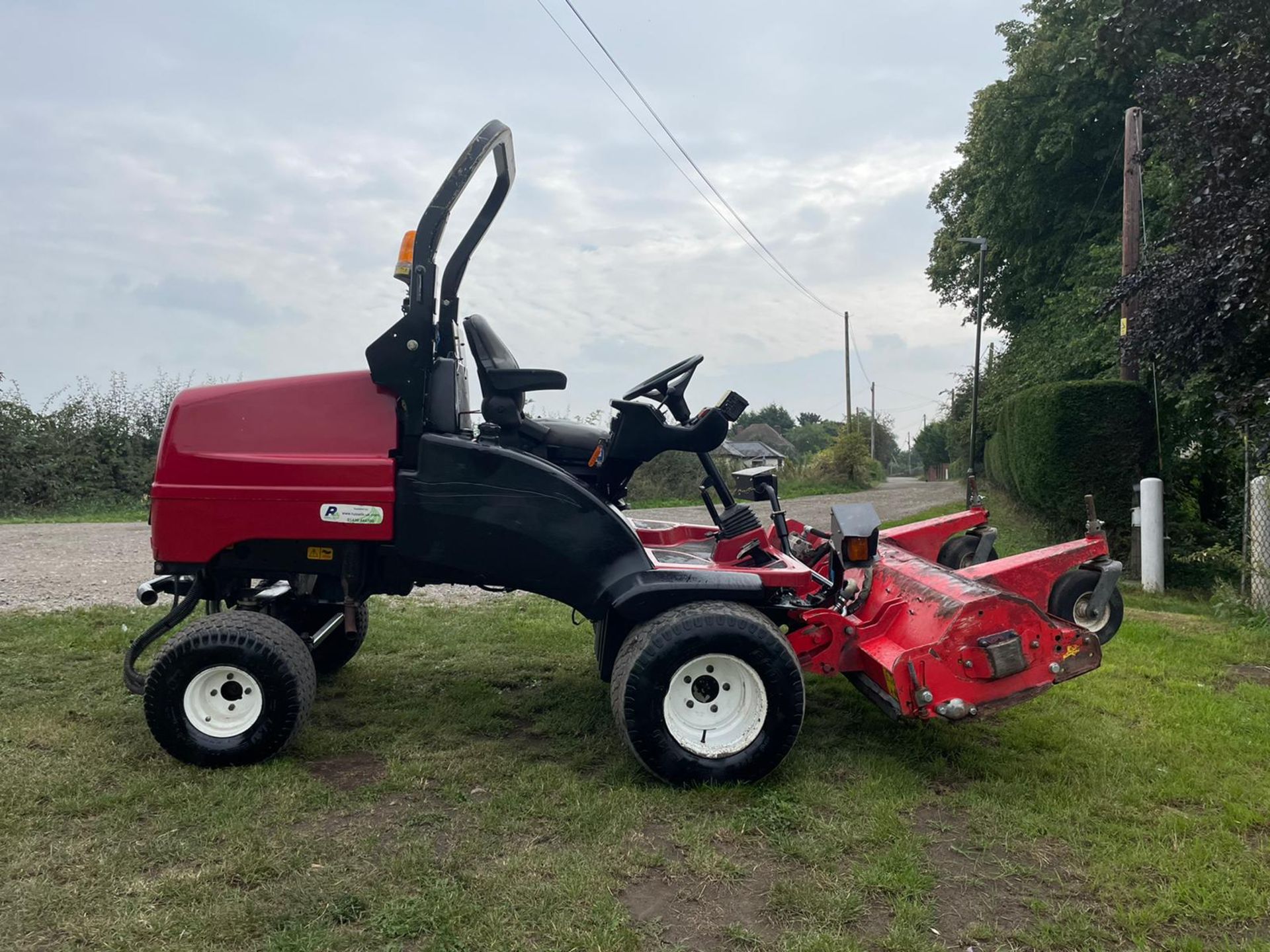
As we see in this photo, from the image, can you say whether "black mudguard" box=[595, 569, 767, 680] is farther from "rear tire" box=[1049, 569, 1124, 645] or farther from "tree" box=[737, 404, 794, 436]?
"tree" box=[737, 404, 794, 436]

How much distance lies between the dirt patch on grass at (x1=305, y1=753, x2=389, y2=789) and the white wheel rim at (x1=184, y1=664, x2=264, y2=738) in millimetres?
334

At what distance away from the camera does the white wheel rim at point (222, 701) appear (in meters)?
3.68

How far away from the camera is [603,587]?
3.83 metres

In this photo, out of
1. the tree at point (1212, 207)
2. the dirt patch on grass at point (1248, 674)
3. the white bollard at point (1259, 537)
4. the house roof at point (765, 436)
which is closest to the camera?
the dirt patch on grass at point (1248, 674)

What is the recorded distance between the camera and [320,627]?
15.9ft

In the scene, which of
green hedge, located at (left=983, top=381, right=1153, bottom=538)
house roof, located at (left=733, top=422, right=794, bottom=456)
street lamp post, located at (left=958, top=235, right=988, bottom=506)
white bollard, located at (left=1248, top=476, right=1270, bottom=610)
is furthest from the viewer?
house roof, located at (left=733, top=422, right=794, bottom=456)

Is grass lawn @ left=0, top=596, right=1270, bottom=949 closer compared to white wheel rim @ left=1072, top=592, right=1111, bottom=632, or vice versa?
grass lawn @ left=0, top=596, right=1270, bottom=949

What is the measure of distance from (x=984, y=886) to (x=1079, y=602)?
2.54 m

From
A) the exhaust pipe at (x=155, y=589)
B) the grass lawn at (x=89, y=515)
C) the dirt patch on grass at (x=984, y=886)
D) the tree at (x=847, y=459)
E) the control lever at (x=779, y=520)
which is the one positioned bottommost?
Result: the dirt patch on grass at (x=984, y=886)

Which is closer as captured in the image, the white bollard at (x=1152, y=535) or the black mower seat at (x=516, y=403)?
the black mower seat at (x=516, y=403)

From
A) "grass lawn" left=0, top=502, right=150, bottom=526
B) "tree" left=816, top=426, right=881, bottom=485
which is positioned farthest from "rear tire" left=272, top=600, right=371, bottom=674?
"tree" left=816, top=426, right=881, bottom=485

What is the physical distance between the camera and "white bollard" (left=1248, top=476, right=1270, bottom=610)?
25.0ft

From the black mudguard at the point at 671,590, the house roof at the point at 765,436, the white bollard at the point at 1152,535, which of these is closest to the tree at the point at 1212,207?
the white bollard at the point at 1152,535

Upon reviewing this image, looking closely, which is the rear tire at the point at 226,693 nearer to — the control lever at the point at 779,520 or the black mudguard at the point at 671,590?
the black mudguard at the point at 671,590
